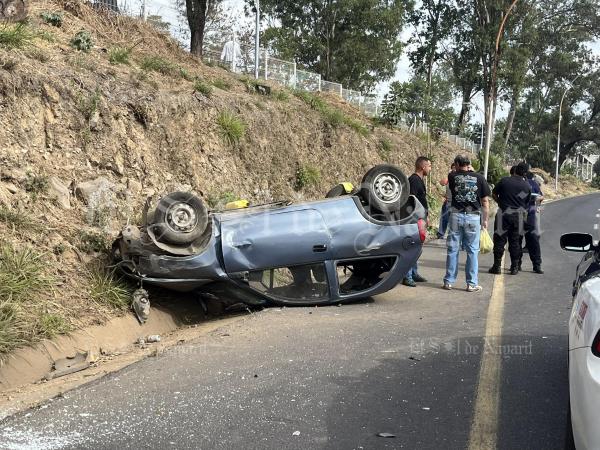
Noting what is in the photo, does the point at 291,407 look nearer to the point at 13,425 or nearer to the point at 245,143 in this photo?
the point at 13,425

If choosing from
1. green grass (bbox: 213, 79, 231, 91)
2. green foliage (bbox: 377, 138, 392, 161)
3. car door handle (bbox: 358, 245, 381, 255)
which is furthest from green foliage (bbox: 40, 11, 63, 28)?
green foliage (bbox: 377, 138, 392, 161)

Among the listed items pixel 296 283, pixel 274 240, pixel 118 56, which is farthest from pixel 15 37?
pixel 296 283

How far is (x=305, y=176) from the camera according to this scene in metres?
14.5

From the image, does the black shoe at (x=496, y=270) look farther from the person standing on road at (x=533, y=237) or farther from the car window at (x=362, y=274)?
the car window at (x=362, y=274)

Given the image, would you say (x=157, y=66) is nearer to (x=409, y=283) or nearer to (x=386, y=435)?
(x=409, y=283)

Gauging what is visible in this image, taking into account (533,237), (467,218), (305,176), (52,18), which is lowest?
(533,237)

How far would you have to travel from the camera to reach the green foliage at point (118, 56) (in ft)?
35.2

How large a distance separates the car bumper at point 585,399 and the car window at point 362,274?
15.3 feet

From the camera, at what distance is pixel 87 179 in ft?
26.4

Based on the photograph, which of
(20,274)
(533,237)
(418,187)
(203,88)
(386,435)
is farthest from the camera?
(203,88)

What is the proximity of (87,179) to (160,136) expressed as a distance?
7.17 ft

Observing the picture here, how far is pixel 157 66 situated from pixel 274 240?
6.14m

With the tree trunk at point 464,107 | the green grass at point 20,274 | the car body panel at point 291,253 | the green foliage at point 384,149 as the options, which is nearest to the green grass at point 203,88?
the car body panel at point 291,253

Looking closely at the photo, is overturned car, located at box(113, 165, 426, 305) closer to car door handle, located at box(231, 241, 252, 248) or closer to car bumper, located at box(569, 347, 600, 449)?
car door handle, located at box(231, 241, 252, 248)
